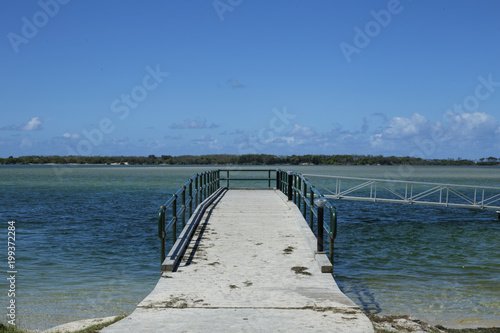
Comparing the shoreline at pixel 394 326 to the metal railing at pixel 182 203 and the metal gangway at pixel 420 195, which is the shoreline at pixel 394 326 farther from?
the metal gangway at pixel 420 195

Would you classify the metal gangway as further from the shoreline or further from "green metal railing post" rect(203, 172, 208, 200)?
the shoreline

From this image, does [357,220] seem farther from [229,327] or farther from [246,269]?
[229,327]

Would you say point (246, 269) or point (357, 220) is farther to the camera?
point (357, 220)

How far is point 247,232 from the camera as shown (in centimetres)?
1112

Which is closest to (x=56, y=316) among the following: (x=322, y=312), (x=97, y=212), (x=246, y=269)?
(x=246, y=269)

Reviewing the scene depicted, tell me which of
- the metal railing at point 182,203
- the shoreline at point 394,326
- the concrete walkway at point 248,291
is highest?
the metal railing at point 182,203

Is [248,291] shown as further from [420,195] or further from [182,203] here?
[420,195]

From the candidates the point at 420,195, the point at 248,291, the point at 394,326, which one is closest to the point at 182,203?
the point at 248,291

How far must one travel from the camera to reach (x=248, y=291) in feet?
22.9

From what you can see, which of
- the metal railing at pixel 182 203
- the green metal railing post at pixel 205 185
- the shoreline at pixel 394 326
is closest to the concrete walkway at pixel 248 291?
the shoreline at pixel 394 326

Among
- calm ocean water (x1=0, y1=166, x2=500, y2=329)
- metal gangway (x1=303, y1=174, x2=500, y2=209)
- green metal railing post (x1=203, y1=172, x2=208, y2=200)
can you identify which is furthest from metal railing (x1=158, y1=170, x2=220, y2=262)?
metal gangway (x1=303, y1=174, x2=500, y2=209)

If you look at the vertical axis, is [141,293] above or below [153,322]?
below

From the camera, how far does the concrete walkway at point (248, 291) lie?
18.4ft

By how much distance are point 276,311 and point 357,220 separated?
20.9 m
